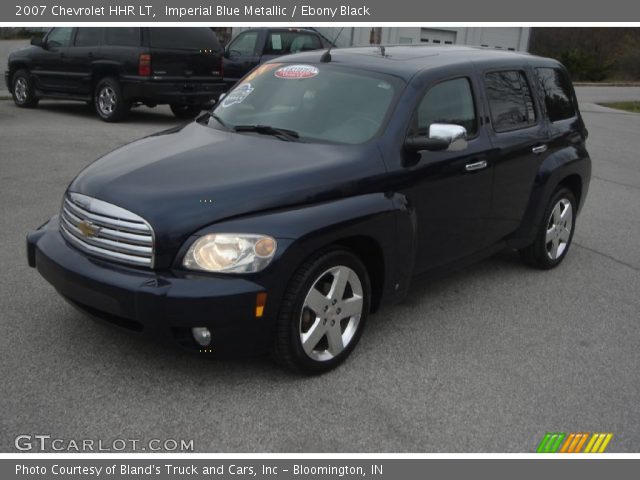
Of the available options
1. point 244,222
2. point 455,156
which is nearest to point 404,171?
point 455,156

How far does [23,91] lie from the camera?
557 inches

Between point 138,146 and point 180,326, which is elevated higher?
point 138,146

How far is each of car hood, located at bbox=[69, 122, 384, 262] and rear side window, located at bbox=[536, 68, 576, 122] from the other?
89.2 inches

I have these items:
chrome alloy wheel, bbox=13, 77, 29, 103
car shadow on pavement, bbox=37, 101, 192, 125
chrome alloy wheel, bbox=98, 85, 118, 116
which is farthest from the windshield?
chrome alloy wheel, bbox=13, 77, 29, 103

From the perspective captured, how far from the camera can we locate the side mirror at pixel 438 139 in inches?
163

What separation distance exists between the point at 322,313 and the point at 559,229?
302cm

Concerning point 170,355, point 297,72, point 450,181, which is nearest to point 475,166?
point 450,181

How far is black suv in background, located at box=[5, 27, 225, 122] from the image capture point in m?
12.1

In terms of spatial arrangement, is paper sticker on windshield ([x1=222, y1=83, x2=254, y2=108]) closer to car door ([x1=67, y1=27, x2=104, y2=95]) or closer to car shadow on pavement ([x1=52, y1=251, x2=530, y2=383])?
car shadow on pavement ([x1=52, y1=251, x2=530, y2=383])

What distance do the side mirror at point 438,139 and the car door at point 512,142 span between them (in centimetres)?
82

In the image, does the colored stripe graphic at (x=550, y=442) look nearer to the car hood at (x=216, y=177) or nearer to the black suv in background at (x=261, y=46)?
the car hood at (x=216, y=177)

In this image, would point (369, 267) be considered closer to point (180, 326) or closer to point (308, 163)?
point (308, 163)

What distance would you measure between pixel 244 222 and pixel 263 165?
49 centimetres
